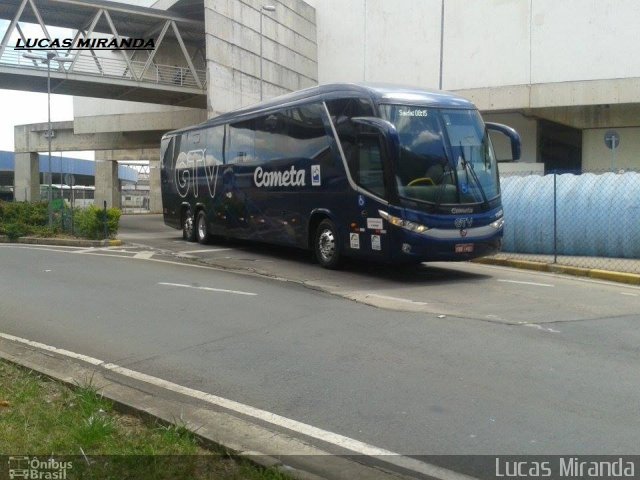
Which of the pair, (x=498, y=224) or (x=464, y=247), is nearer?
(x=464, y=247)

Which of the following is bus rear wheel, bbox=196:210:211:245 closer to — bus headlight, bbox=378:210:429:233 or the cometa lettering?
the cometa lettering

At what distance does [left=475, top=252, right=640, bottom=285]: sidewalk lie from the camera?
14.1 metres

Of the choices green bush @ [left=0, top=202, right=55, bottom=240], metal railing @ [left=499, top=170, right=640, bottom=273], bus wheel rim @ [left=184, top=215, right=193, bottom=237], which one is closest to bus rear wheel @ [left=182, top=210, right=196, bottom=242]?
bus wheel rim @ [left=184, top=215, right=193, bottom=237]

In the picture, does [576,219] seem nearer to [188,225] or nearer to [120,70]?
[188,225]

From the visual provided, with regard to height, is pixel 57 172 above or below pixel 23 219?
above

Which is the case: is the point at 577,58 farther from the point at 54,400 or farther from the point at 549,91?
the point at 54,400

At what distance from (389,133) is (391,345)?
17.2 ft

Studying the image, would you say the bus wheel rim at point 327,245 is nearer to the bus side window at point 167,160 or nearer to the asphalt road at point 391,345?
the asphalt road at point 391,345

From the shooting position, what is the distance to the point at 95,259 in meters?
18.1

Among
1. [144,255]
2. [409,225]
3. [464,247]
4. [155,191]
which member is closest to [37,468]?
[409,225]

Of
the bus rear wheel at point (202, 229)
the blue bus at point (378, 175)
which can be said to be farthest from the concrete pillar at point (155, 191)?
the blue bus at point (378, 175)

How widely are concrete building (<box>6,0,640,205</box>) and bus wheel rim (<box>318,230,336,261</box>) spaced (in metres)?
17.2

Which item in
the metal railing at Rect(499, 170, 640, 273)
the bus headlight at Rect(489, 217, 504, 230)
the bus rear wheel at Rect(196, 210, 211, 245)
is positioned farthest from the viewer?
the bus rear wheel at Rect(196, 210, 211, 245)

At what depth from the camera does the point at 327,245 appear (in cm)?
1508
